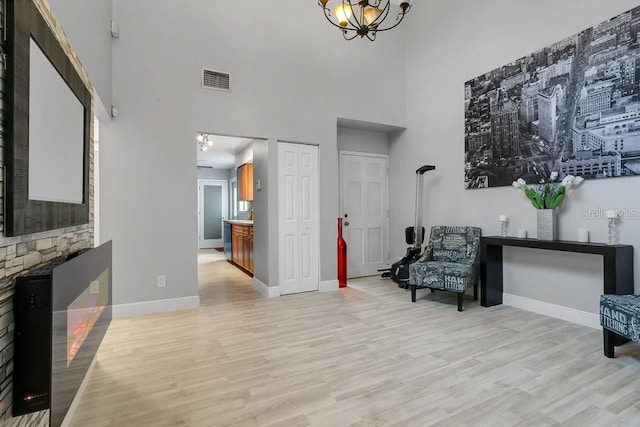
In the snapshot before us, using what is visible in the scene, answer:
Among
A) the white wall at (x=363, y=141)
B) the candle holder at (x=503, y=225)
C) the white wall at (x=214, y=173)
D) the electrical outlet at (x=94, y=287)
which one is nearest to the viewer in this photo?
the electrical outlet at (x=94, y=287)

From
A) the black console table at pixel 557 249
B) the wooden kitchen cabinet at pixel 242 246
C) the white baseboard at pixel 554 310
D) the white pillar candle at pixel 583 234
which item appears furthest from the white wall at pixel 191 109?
the white pillar candle at pixel 583 234

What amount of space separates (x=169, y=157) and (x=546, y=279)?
14.7ft

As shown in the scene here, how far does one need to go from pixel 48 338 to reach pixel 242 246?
15.9 feet

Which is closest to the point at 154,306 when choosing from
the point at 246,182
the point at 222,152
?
the point at 246,182

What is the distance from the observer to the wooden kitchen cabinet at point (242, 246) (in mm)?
5498

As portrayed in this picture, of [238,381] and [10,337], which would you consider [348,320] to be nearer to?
[238,381]

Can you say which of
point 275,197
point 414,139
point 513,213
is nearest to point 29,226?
point 275,197

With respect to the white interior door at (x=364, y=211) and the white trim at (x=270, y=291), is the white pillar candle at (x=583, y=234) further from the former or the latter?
the white trim at (x=270, y=291)

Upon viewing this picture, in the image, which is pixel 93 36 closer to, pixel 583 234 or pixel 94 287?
pixel 94 287

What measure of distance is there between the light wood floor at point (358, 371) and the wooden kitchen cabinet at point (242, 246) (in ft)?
6.47

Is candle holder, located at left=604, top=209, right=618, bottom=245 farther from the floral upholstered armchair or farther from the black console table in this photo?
the floral upholstered armchair

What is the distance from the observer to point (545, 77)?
3.44 meters

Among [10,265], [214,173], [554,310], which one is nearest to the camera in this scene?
[10,265]

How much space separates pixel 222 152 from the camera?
7652mm
